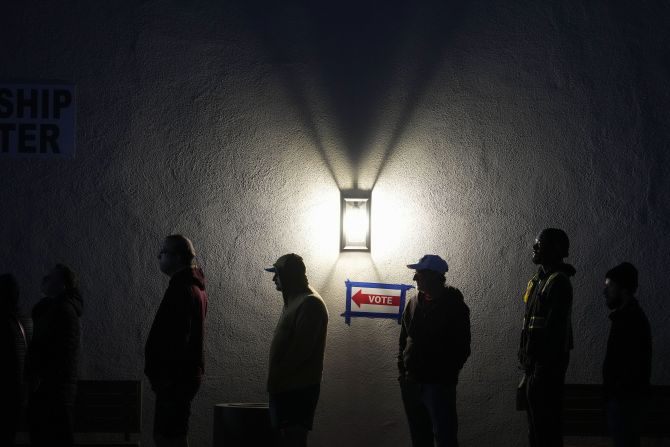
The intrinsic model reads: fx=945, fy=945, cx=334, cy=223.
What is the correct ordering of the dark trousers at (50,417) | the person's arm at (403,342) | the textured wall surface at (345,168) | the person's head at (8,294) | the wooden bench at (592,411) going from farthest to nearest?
the textured wall surface at (345,168) → the wooden bench at (592,411) → the person's arm at (403,342) → the person's head at (8,294) → the dark trousers at (50,417)

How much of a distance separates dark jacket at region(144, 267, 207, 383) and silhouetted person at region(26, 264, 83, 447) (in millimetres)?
928

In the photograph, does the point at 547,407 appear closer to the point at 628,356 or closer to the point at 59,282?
the point at 628,356

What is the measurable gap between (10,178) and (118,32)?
1.50m

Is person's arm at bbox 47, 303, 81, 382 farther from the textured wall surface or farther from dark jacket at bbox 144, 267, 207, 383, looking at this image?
the textured wall surface

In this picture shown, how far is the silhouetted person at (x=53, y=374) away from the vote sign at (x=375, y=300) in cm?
235

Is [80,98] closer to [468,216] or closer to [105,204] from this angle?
[105,204]

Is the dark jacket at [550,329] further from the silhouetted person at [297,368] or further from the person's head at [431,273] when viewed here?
the silhouetted person at [297,368]

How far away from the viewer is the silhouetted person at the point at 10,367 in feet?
21.1

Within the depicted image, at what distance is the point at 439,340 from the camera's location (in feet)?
21.8

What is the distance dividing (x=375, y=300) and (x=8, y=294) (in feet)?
9.58

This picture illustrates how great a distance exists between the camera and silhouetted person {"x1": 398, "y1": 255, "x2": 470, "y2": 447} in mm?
6602

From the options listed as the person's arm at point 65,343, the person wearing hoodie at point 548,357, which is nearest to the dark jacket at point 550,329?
the person wearing hoodie at point 548,357

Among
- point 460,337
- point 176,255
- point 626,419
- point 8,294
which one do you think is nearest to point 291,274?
point 176,255

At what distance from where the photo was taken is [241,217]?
7844mm
